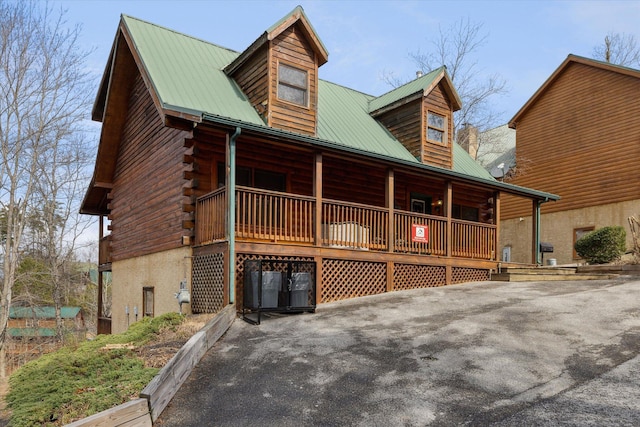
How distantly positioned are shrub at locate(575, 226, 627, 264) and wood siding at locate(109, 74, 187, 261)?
14183 millimetres

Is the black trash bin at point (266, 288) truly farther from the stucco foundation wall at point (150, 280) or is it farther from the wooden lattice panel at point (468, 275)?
the wooden lattice panel at point (468, 275)

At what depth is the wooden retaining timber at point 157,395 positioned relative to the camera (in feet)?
15.9

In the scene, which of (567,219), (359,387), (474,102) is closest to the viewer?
(359,387)

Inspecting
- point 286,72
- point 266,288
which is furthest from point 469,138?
point 266,288

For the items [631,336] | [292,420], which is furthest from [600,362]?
[292,420]

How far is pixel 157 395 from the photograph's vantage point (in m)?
5.61

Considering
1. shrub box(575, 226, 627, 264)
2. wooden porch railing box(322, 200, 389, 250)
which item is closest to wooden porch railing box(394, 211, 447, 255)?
wooden porch railing box(322, 200, 389, 250)

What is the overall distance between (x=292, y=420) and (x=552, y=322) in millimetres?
5492

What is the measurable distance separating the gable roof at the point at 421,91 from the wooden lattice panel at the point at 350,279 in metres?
6.27

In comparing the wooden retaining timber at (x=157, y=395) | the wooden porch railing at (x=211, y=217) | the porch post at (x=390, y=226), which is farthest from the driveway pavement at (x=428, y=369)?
the porch post at (x=390, y=226)

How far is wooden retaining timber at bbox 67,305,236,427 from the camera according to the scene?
4.86 metres

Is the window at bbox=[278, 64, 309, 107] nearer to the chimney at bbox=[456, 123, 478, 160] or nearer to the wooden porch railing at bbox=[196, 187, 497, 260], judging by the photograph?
the wooden porch railing at bbox=[196, 187, 497, 260]

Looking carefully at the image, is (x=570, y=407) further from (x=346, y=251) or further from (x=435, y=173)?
(x=435, y=173)

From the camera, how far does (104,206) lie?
22.5 meters
